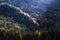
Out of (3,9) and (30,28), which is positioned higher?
(3,9)

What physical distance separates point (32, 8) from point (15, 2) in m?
11.1

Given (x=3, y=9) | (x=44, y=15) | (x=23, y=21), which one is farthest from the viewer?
(x=44, y=15)

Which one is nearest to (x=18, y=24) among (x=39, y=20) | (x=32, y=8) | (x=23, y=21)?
(x=23, y=21)

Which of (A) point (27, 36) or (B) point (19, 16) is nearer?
(A) point (27, 36)

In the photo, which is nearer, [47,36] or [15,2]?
[47,36]

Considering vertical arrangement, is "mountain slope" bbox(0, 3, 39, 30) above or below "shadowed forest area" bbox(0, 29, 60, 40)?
above

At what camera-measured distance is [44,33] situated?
210ft

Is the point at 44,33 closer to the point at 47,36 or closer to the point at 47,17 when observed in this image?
the point at 47,36

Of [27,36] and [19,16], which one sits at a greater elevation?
[19,16]

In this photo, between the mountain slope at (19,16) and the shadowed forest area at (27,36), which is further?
the mountain slope at (19,16)

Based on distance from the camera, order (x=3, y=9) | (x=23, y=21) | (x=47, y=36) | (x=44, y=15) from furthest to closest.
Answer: (x=44, y=15), (x=3, y=9), (x=23, y=21), (x=47, y=36)

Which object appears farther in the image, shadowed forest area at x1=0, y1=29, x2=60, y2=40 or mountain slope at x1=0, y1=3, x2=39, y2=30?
mountain slope at x1=0, y1=3, x2=39, y2=30

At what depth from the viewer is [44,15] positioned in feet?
332

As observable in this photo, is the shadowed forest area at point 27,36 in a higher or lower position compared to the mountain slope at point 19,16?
lower
